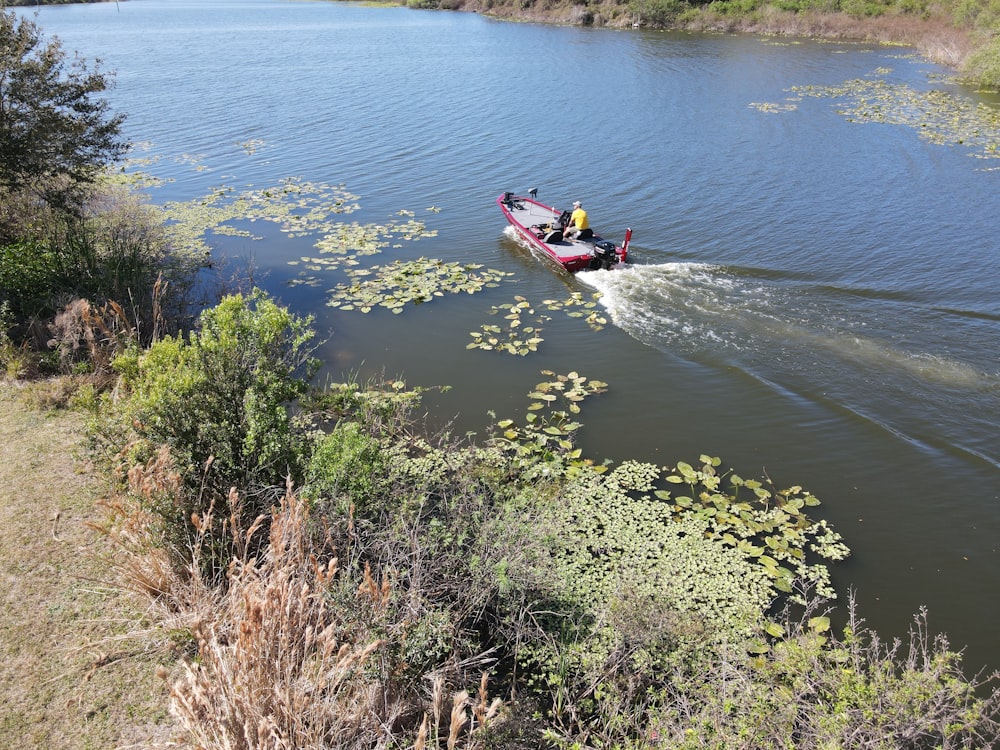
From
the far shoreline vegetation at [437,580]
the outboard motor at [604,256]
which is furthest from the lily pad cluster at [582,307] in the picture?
the far shoreline vegetation at [437,580]

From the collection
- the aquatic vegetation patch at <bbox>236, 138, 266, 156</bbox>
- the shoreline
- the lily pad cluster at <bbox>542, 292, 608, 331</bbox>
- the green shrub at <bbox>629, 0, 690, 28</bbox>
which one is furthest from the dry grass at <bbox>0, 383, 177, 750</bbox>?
the green shrub at <bbox>629, 0, 690, 28</bbox>

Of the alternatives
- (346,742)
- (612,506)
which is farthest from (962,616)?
(346,742)

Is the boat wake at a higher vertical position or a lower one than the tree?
lower

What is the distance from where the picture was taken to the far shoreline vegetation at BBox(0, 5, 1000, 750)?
4.80 metres

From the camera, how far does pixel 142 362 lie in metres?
6.72

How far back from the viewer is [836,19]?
4459cm

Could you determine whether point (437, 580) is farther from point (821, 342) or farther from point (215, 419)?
point (821, 342)

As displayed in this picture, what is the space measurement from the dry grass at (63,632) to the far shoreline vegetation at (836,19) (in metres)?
39.4

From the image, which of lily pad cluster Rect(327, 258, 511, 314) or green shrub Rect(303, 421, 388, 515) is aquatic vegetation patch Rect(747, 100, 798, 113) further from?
green shrub Rect(303, 421, 388, 515)

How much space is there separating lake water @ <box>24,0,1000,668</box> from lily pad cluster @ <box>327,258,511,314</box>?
35 cm

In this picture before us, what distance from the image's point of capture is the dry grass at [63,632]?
17.3 feet

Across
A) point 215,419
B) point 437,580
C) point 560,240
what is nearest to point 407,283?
point 560,240

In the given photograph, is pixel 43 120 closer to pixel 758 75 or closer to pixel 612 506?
pixel 612 506

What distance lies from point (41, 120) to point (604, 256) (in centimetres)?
1147
